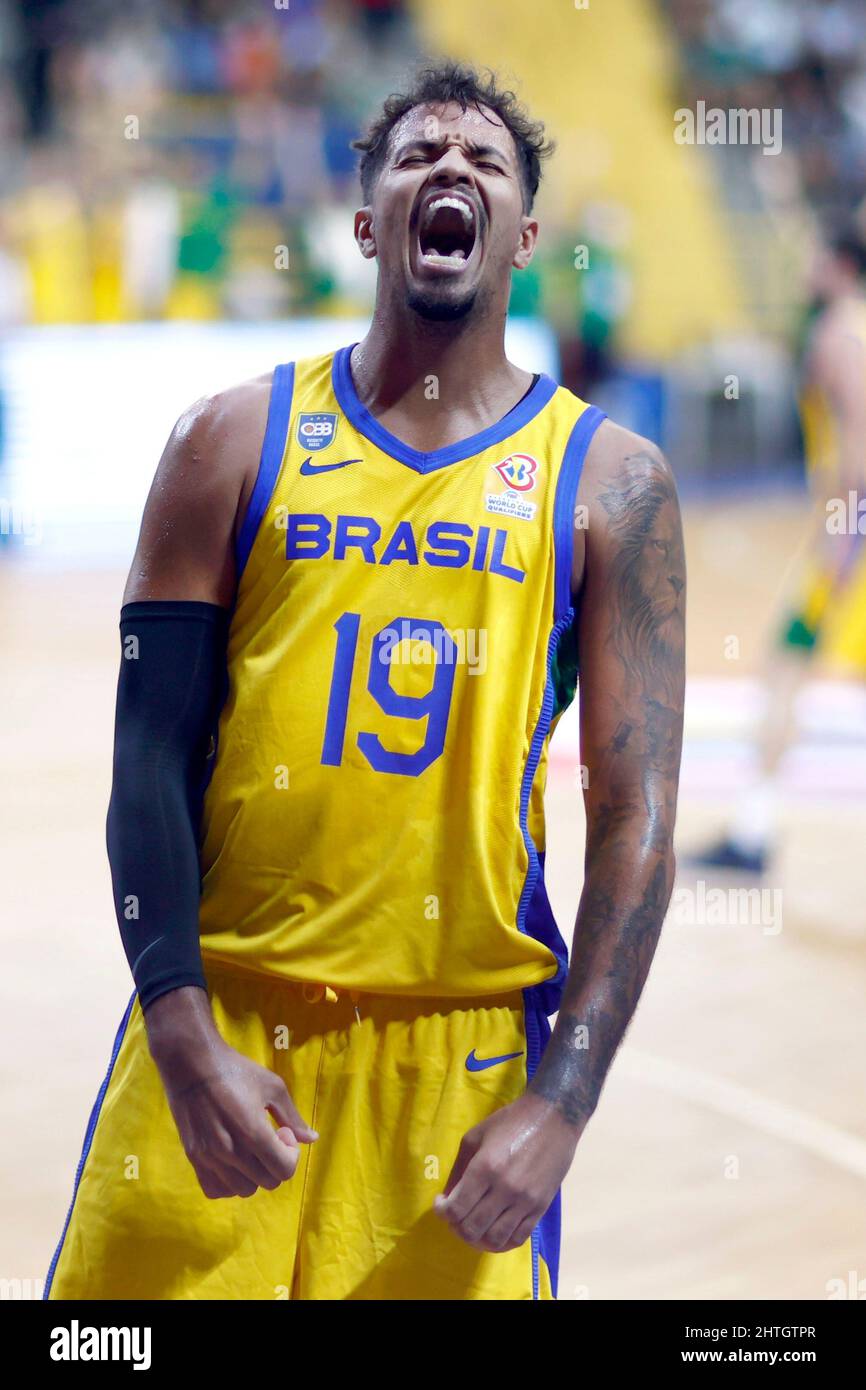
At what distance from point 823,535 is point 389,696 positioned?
4.71m

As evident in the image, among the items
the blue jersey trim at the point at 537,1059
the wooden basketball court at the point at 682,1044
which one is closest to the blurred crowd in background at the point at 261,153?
the wooden basketball court at the point at 682,1044

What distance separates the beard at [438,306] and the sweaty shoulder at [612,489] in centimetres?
22

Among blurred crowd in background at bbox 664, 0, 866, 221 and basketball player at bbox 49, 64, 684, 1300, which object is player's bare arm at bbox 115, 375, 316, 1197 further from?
blurred crowd in background at bbox 664, 0, 866, 221

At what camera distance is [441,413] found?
2162 mm

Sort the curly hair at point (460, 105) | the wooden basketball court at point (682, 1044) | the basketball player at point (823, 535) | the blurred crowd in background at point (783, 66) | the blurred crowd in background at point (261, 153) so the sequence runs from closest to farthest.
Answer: the curly hair at point (460, 105) < the wooden basketball court at point (682, 1044) < the basketball player at point (823, 535) < the blurred crowd in background at point (261, 153) < the blurred crowd in background at point (783, 66)

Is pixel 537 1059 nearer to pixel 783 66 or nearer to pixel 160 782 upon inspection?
pixel 160 782

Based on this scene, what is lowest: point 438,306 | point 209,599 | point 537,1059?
point 537,1059

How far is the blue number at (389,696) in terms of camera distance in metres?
2.06

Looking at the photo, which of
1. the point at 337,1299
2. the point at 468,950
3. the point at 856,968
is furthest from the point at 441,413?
the point at 856,968

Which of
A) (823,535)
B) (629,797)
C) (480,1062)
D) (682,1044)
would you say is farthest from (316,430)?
(823,535)

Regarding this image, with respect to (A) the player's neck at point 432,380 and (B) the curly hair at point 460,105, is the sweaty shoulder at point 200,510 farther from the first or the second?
(B) the curly hair at point 460,105

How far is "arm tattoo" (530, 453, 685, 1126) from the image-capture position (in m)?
2.02

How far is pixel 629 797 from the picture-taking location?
2.08m

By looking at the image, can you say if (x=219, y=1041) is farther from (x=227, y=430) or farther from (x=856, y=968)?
(x=856, y=968)
